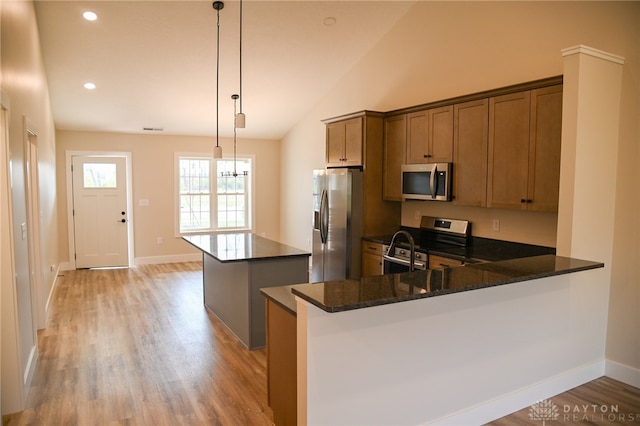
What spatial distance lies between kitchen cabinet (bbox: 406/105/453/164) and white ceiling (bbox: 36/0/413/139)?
4.39 ft

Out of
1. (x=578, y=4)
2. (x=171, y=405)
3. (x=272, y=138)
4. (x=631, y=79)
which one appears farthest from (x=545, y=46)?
(x=272, y=138)

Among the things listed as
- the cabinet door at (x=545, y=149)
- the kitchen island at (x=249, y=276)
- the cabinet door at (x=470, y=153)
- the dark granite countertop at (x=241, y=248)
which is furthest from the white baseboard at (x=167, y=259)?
the cabinet door at (x=545, y=149)

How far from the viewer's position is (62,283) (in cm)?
630

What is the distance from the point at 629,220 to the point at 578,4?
173cm

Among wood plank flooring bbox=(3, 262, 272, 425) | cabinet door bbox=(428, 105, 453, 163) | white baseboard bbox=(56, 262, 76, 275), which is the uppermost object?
cabinet door bbox=(428, 105, 453, 163)

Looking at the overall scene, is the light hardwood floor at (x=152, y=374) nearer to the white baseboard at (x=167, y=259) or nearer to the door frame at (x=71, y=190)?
the door frame at (x=71, y=190)

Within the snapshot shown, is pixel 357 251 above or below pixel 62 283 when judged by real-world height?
above

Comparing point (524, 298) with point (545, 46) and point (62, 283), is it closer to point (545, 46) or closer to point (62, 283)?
point (545, 46)

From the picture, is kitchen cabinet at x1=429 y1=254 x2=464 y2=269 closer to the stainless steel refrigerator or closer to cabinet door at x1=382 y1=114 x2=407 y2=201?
cabinet door at x1=382 y1=114 x2=407 y2=201

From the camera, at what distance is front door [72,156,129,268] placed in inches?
287

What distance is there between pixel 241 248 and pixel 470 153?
2.39 m

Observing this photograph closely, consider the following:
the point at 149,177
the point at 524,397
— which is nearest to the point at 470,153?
the point at 524,397

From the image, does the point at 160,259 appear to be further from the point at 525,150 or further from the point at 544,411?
the point at 544,411

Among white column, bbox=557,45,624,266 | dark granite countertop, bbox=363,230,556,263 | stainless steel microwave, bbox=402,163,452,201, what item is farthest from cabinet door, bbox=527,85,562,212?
stainless steel microwave, bbox=402,163,452,201
